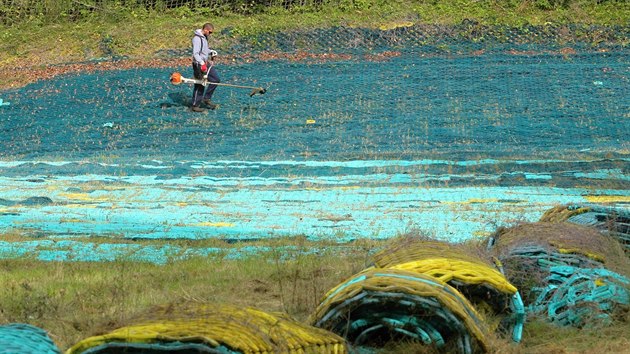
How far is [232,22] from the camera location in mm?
22172

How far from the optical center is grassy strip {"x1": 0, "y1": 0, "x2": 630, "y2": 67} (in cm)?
2105

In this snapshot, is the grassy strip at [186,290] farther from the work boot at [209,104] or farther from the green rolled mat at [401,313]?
Answer: the work boot at [209,104]

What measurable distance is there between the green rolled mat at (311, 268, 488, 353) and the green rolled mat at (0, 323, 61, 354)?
123 centimetres

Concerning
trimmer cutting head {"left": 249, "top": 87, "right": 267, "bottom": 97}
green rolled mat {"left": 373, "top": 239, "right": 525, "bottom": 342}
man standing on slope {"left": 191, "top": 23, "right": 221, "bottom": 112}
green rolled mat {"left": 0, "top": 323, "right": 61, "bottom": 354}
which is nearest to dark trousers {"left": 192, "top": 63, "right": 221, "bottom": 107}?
man standing on slope {"left": 191, "top": 23, "right": 221, "bottom": 112}

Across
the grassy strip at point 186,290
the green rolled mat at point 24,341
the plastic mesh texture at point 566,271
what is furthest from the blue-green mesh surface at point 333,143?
the green rolled mat at point 24,341

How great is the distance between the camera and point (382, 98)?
→ 16.5 metres

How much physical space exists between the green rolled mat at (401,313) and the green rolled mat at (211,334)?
0.24 metres

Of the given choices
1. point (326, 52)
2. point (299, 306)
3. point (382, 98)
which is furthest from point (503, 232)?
point (326, 52)

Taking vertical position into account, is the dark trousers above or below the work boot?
above

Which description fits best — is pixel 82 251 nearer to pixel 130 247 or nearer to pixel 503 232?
pixel 130 247

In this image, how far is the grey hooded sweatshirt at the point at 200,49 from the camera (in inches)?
643

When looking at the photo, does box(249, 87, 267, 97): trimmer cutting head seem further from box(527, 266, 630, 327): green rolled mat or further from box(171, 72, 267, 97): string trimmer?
box(527, 266, 630, 327): green rolled mat

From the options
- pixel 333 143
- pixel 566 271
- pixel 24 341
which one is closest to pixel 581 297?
pixel 566 271

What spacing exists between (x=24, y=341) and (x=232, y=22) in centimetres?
1833
